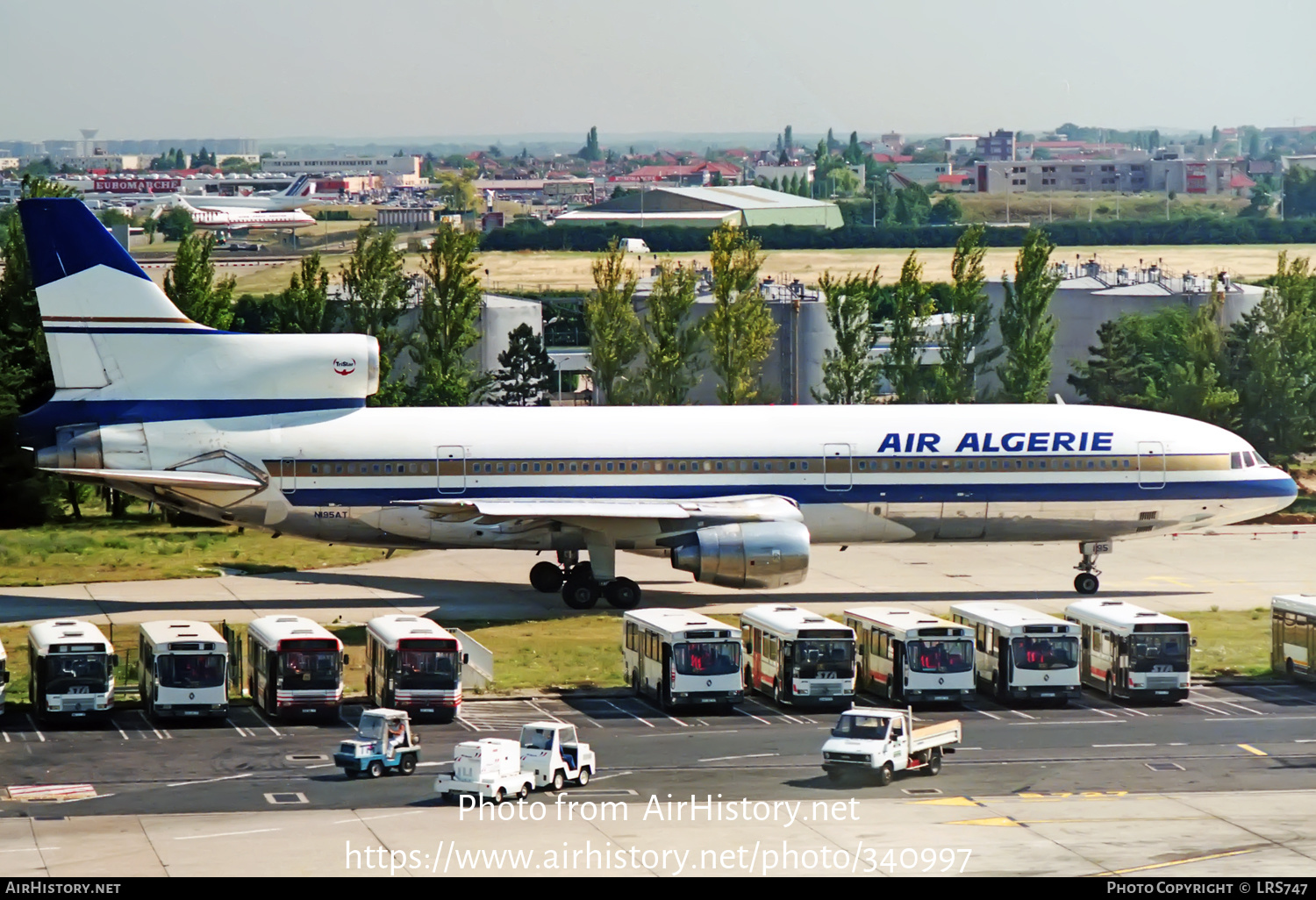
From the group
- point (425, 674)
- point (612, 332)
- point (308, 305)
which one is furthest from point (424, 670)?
point (612, 332)

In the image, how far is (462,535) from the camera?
57125mm

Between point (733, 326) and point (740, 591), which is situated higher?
point (733, 326)

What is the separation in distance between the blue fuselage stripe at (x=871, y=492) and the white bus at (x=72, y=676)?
562 inches

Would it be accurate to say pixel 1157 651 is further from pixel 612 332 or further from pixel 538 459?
pixel 612 332

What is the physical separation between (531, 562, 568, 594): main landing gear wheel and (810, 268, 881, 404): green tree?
104 ft

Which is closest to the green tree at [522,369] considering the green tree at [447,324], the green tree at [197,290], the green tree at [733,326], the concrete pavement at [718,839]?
the green tree at [447,324]

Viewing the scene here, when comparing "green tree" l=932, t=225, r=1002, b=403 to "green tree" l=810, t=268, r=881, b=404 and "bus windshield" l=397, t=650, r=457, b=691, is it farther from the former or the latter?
"bus windshield" l=397, t=650, r=457, b=691

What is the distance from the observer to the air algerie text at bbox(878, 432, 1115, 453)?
5850cm

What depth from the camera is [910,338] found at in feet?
295

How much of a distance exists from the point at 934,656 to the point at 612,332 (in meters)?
45.8

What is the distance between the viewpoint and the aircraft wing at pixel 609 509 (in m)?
55.0

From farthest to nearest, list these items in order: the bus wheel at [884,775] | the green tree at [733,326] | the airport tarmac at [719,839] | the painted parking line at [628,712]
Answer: the green tree at [733,326], the painted parking line at [628,712], the bus wheel at [884,775], the airport tarmac at [719,839]

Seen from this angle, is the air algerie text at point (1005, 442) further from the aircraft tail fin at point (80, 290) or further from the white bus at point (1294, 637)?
the aircraft tail fin at point (80, 290)

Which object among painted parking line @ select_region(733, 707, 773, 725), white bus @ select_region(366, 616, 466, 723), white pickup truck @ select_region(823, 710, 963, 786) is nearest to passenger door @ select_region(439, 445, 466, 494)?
white bus @ select_region(366, 616, 466, 723)
